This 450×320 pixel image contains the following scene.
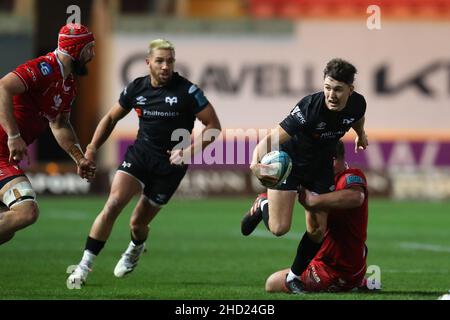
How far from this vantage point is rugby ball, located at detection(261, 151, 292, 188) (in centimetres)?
1073

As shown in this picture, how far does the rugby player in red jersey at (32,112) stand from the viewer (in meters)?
10.1

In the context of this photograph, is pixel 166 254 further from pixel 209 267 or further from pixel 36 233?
pixel 36 233

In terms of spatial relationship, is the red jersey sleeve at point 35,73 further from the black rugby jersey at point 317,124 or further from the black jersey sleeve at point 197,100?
the black rugby jersey at point 317,124

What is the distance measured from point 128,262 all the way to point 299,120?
2.55 m

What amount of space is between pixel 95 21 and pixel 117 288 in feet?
60.1

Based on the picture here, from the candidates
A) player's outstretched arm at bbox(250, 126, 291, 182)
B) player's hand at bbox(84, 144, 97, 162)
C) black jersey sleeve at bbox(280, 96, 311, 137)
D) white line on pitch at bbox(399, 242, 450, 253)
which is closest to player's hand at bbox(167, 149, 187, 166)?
player's hand at bbox(84, 144, 97, 162)

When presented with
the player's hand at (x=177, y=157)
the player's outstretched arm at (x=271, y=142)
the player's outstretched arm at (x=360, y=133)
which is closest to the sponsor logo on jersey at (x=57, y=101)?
the player's hand at (x=177, y=157)

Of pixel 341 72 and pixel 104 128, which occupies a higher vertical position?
pixel 341 72

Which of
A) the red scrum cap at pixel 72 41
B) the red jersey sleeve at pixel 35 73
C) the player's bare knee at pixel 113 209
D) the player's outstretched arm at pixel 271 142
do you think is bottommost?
the player's bare knee at pixel 113 209

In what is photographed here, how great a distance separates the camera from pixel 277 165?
10.7 metres

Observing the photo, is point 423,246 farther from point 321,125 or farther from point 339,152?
point 321,125

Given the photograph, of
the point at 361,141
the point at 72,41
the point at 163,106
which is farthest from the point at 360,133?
the point at 72,41

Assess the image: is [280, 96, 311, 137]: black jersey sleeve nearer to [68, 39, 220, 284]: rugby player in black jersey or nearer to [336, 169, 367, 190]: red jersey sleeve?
[336, 169, 367, 190]: red jersey sleeve
